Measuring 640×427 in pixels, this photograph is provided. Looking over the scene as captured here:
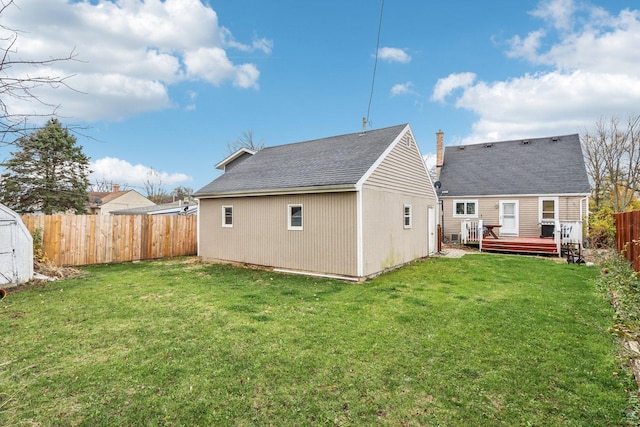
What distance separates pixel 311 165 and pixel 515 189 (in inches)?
495

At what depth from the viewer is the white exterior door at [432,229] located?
13.3m

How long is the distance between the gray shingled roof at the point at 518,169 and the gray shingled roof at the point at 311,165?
952 cm

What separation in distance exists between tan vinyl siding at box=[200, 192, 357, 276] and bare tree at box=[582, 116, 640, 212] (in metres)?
16.3

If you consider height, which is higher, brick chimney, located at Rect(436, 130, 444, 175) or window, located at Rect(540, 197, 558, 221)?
brick chimney, located at Rect(436, 130, 444, 175)

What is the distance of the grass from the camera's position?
292cm

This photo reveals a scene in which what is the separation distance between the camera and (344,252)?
870cm

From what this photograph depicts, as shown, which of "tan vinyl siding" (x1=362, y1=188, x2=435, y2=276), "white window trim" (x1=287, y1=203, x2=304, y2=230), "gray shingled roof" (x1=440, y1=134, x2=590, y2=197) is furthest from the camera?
"gray shingled roof" (x1=440, y1=134, x2=590, y2=197)

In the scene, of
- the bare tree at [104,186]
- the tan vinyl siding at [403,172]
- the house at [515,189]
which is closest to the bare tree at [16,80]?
the tan vinyl siding at [403,172]

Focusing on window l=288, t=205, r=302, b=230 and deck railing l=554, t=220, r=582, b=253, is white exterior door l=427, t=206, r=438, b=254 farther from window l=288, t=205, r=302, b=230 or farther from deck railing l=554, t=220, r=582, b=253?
window l=288, t=205, r=302, b=230

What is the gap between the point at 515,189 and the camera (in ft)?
55.5

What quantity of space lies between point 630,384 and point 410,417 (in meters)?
2.52

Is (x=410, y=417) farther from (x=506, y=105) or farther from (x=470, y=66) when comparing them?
(x=506, y=105)

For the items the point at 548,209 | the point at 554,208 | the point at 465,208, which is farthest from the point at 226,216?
the point at 554,208

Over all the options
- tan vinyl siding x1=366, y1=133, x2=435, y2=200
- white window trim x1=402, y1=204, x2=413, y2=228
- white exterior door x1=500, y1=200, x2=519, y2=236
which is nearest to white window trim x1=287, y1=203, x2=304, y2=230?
tan vinyl siding x1=366, y1=133, x2=435, y2=200
